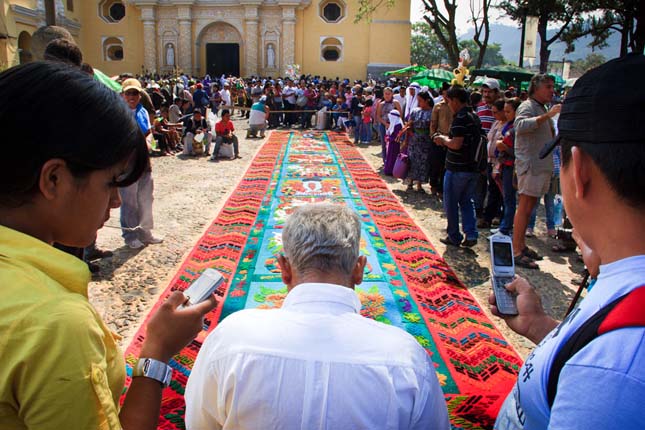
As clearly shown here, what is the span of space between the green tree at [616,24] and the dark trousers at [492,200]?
6.76m

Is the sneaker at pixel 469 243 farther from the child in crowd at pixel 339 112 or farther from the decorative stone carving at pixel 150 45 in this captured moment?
the decorative stone carving at pixel 150 45

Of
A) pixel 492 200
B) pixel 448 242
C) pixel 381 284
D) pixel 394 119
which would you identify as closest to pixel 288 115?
pixel 394 119

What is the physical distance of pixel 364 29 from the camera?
33500 millimetres

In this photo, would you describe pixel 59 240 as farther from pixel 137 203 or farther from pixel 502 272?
pixel 137 203

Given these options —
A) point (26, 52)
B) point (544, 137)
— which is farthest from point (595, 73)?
point (26, 52)

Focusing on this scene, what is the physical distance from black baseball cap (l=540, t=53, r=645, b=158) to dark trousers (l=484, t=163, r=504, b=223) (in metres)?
5.43

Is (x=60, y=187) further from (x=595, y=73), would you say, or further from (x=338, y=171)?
(x=338, y=171)

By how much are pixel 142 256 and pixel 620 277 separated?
4750mm

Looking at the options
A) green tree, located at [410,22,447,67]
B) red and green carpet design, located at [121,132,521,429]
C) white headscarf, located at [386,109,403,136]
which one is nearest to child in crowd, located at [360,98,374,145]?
white headscarf, located at [386,109,403,136]

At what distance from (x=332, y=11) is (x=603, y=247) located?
35760mm

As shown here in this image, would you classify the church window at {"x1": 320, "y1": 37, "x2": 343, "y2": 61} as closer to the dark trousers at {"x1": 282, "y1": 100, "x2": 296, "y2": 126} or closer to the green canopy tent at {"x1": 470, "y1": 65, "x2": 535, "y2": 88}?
the dark trousers at {"x1": 282, "y1": 100, "x2": 296, "y2": 126}

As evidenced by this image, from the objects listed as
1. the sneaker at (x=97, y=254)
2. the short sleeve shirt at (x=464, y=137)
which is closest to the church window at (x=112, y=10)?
the sneaker at (x=97, y=254)

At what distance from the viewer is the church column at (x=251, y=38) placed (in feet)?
107

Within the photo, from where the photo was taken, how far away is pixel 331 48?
34500 millimetres
